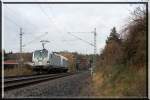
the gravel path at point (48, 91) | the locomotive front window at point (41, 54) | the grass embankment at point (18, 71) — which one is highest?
the locomotive front window at point (41, 54)

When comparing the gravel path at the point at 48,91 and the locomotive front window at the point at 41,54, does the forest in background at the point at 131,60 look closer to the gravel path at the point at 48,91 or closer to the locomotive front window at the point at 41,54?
the gravel path at the point at 48,91

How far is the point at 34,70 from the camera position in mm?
50531

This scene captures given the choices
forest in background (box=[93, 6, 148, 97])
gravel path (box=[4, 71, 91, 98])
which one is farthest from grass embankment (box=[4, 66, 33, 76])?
forest in background (box=[93, 6, 148, 97])

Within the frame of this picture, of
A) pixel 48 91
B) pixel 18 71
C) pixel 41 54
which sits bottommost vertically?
pixel 18 71

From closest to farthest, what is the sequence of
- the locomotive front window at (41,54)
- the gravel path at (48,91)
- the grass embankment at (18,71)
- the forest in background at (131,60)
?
the forest in background at (131,60) → the gravel path at (48,91) → the grass embankment at (18,71) → the locomotive front window at (41,54)

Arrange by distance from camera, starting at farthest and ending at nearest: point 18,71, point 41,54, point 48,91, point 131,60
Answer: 1. point 18,71
2. point 41,54
3. point 131,60
4. point 48,91

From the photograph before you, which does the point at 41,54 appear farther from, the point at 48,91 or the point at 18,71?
the point at 48,91

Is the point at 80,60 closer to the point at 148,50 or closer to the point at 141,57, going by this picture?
the point at 141,57

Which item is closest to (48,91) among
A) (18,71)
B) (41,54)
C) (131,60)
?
(131,60)

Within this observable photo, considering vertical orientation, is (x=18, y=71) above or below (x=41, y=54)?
below

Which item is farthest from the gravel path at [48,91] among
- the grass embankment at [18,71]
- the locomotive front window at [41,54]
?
the grass embankment at [18,71]

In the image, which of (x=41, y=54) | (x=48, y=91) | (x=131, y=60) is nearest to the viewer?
(x=48, y=91)

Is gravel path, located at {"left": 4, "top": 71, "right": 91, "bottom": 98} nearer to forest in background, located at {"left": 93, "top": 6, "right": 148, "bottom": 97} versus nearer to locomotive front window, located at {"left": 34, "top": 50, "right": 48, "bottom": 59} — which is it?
forest in background, located at {"left": 93, "top": 6, "right": 148, "bottom": 97}

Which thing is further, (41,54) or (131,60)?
(41,54)
